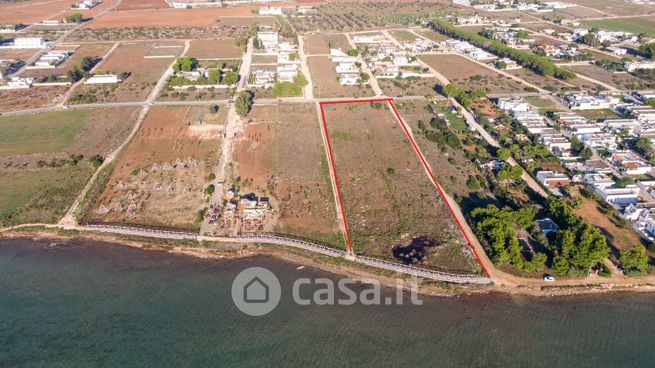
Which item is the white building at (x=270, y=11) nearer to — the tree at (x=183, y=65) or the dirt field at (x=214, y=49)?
the dirt field at (x=214, y=49)

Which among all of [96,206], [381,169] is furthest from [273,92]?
[96,206]

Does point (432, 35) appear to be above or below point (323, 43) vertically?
above

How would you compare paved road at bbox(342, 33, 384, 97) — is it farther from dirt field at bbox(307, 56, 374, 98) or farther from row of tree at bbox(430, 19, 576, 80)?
row of tree at bbox(430, 19, 576, 80)

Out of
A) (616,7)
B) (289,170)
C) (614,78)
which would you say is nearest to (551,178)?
(289,170)

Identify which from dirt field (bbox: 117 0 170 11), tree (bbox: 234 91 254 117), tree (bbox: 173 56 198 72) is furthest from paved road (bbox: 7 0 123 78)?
tree (bbox: 234 91 254 117)

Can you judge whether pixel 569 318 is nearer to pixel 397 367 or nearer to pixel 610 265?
pixel 610 265

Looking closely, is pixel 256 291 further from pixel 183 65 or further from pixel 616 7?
pixel 616 7

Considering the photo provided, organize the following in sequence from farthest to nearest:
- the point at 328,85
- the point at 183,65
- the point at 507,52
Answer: the point at 507,52 < the point at 183,65 < the point at 328,85

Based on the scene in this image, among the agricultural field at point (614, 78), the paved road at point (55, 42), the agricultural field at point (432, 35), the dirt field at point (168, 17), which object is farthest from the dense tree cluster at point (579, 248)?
the dirt field at point (168, 17)
